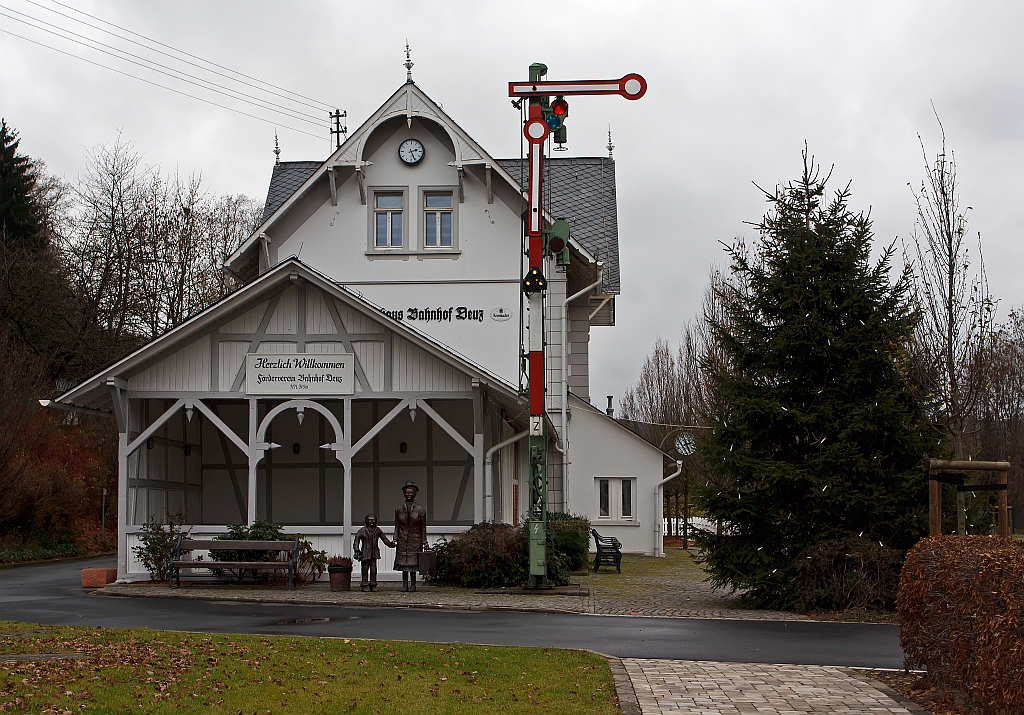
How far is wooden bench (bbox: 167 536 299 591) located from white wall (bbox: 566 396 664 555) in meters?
16.2

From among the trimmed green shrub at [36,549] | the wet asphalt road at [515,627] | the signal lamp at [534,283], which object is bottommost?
the trimmed green shrub at [36,549]

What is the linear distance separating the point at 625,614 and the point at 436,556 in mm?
4783

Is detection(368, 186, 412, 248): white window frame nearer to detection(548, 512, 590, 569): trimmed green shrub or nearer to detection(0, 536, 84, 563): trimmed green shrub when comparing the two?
detection(548, 512, 590, 569): trimmed green shrub

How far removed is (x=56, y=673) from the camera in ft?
29.5

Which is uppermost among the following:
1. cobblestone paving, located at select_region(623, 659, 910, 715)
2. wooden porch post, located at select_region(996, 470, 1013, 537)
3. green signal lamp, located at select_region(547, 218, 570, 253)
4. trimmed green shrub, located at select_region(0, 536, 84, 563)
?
green signal lamp, located at select_region(547, 218, 570, 253)

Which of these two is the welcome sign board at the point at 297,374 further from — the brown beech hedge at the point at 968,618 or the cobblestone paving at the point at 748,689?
the brown beech hedge at the point at 968,618

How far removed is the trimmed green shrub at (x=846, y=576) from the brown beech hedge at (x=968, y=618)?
6.28 metres

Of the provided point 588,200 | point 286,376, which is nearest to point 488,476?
point 286,376

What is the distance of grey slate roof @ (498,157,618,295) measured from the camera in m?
29.1

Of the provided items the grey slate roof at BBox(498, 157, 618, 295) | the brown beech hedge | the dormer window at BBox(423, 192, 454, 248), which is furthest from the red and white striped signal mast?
the brown beech hedge

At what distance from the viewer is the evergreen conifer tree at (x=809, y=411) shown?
1627cm

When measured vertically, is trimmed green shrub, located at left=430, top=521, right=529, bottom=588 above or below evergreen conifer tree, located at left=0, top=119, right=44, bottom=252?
below

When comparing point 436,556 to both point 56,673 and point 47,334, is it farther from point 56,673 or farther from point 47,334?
point 47,334

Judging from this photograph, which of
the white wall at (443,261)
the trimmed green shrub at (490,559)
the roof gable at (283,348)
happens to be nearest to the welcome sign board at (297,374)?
the roof gable at (283,348)
